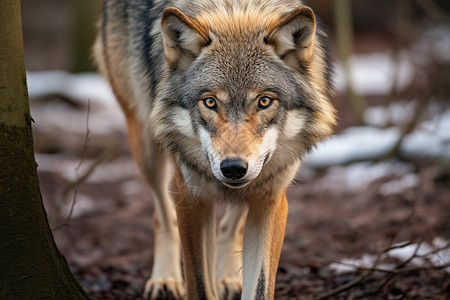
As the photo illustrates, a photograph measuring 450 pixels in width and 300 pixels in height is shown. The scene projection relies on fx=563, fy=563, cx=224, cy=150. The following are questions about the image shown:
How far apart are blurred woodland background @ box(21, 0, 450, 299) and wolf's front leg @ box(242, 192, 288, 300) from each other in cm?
61

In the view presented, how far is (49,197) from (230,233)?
12.2ft

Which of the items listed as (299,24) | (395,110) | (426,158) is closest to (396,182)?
(426,158)

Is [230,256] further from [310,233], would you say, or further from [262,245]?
[310,233]

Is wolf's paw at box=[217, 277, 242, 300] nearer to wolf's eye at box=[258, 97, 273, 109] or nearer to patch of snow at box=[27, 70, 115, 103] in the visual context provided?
wolf's eye at box=[258, 97, 273, 109]

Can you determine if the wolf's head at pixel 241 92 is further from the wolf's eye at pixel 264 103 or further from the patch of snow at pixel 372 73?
the patch of snow at pixel 372 73

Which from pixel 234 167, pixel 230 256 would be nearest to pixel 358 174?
pixel 230 256

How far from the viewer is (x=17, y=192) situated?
3029mm

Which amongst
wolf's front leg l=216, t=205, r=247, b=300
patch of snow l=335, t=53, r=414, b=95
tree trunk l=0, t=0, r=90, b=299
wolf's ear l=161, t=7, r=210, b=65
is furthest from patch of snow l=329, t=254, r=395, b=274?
patch of snow l=335, t=53, r=414, b=95

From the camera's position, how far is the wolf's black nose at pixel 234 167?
296cm

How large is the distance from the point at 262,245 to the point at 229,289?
1.01 m

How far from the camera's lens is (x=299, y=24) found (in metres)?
3.25

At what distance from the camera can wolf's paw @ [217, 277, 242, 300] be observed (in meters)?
4.48

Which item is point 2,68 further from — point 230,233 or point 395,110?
point 395,110

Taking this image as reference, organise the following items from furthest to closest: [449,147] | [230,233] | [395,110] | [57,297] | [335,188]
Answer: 1. [395,110]
2. [335,188]
3. [449,147]
4. [230,233]
5. [57,297]
